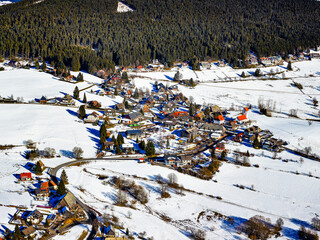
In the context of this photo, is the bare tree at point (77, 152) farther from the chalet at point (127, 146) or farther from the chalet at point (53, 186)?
the chalet at point (53, 186)

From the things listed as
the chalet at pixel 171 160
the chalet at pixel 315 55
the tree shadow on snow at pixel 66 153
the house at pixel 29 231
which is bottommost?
the house at pixel 29 231

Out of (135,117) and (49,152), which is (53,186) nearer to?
(49,152)

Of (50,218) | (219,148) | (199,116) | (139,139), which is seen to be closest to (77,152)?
(139,139)

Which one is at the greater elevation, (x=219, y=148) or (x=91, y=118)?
(x=91, y=118)

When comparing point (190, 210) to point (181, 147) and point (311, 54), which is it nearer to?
point (181, 147)

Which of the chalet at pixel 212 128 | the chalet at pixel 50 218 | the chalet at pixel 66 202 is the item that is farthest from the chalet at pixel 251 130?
the chalet at pixel 50 218

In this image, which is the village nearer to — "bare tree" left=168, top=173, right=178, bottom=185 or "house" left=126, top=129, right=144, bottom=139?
"house" left=126, top=129, right=144, bottom=139

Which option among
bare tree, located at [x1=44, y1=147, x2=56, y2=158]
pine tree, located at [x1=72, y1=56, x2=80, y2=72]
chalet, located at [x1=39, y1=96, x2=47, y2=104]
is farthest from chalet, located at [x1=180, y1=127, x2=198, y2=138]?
pine tree, located at [x1=72, y1=56, x2=80, y2=72]
